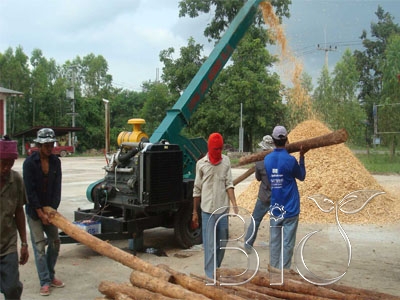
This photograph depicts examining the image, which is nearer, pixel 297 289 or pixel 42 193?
pixel 297 289

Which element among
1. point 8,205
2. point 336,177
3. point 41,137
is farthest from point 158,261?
point 336,177

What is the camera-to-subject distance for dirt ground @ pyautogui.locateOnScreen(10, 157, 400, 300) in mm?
5172

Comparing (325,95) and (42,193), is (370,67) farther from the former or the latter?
(42,193)

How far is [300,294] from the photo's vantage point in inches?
133

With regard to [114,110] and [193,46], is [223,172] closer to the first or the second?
[193,46]

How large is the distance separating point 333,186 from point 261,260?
425 cm

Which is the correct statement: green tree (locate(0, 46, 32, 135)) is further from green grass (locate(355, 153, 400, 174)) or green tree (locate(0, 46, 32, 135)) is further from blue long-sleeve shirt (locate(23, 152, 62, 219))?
blue long-sleeve shirt (locate(23, 152, 62, 219))

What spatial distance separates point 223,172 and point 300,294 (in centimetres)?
169

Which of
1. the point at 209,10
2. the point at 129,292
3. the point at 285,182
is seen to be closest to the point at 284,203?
the point at 285,182

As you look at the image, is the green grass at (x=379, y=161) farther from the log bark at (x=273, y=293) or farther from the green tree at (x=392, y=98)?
the log bark at (x=273, y=293)

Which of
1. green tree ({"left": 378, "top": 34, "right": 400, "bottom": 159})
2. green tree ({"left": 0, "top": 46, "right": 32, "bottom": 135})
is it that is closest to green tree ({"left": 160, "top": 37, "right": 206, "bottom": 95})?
green tree ({"left": 378, "top": 34, "right": 400, "bottom": 159})

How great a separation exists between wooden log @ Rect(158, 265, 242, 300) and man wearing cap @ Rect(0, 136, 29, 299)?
4.14 ft

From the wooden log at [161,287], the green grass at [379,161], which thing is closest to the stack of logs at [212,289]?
the wooden log at [161,287]

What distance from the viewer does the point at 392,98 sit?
26.4 metres
